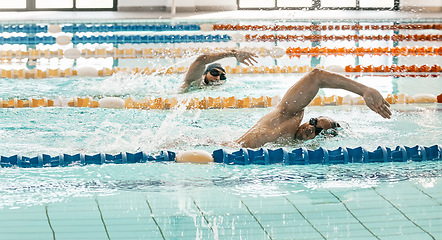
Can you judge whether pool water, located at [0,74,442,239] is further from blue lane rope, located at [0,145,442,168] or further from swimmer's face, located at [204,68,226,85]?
swimmer's face, located at [204,68,226,85]

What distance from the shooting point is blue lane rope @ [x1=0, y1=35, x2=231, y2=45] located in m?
8.53

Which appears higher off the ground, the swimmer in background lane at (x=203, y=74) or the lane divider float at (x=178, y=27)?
the lane divider float at (x=178, y=27)

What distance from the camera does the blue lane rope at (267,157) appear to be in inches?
131

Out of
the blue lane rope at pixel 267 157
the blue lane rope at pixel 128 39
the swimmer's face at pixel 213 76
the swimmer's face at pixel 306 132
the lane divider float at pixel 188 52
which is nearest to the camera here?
the blue lane rope at pixel 267 157

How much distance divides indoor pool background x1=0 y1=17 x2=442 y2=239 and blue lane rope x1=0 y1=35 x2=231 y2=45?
12.5 ft

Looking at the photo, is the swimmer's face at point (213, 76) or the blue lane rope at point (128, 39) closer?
the swimmer's face at point (213, 76)

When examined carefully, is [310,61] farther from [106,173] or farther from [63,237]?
[63,237]

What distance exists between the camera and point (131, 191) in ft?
10.1

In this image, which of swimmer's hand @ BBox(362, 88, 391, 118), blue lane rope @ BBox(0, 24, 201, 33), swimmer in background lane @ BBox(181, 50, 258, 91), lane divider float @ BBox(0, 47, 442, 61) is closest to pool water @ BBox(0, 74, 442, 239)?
swimmer's hand @ BBox(362, 88, 391, 118)

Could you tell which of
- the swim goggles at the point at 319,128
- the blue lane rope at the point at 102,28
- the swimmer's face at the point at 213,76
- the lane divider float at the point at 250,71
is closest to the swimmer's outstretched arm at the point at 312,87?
the swim goggles at the point at 319,128

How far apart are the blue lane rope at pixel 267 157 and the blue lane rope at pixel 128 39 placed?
5.22 metres

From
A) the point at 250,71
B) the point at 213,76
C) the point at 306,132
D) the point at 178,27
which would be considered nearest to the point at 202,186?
the point at 306,132

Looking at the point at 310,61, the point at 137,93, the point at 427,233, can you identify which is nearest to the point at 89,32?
the point at 310,61

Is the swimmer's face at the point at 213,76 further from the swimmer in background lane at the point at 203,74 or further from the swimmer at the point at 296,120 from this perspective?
the swimmer at the point at 296,120
